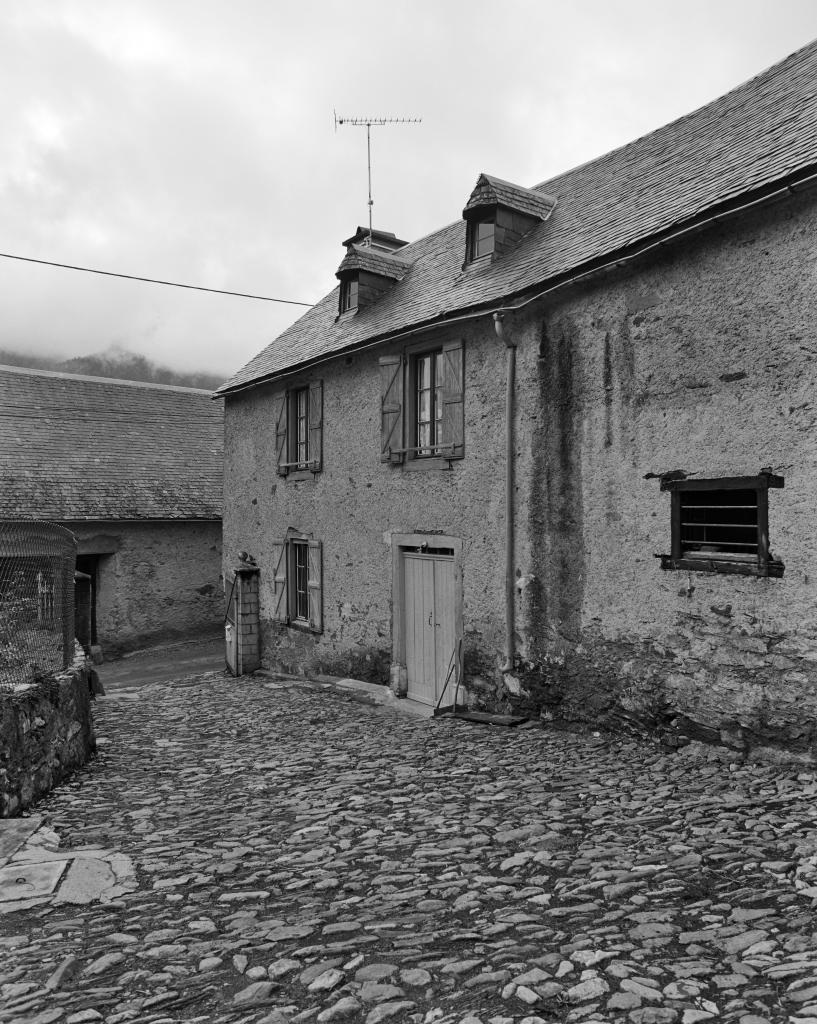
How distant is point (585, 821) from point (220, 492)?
16644 millimetres

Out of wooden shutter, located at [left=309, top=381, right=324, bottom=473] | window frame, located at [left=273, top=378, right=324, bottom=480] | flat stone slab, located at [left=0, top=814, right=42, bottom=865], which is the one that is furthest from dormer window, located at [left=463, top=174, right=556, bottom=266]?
flat stone slab, located at [left=0, top=814, right=42, bottom=865]

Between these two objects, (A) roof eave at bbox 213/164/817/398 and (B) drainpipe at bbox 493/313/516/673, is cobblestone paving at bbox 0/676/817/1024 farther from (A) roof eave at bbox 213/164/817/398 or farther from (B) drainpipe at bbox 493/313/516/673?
(A) roof eave at bbox 213/164/817/398

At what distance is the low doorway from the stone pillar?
15.8 feet

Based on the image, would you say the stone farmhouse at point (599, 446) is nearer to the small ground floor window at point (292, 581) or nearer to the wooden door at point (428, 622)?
the wooden door at point (428, 622)

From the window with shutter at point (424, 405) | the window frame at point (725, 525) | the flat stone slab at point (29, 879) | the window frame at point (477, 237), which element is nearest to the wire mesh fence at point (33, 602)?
the flat stone slab at point (29, 879)

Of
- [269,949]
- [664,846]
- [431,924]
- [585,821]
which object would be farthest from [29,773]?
[664,846]

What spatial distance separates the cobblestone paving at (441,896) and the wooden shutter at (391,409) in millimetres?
4608

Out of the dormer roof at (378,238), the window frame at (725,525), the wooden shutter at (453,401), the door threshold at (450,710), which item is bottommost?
the door threshold at (450,710)

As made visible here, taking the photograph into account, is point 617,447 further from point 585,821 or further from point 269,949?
point 269,949

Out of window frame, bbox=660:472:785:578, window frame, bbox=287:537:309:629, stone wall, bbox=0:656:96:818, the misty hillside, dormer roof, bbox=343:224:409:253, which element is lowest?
stone wall, bbox=0:656:96:818

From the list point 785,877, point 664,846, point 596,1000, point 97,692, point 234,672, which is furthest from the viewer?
point 234,672

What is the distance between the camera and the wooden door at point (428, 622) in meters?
9.59

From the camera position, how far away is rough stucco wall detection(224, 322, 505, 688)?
8.97 m

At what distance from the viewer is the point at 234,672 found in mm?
14422
